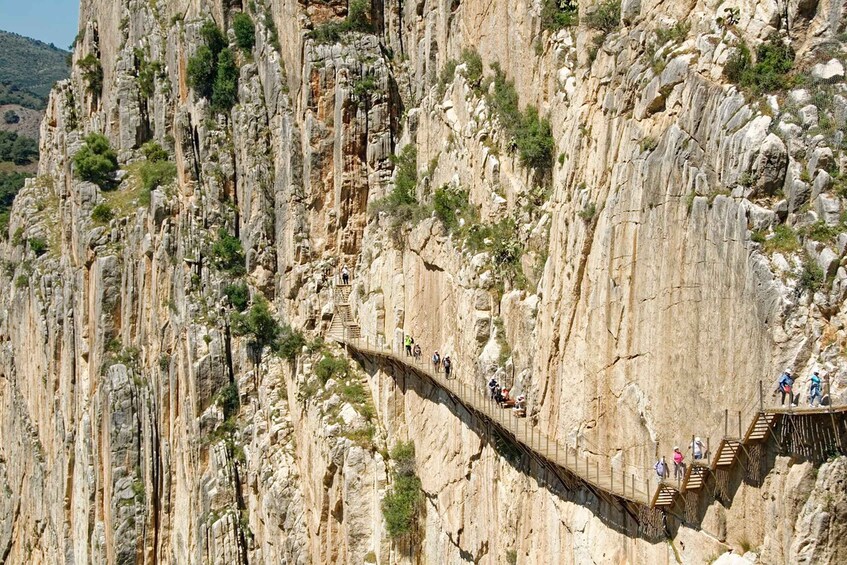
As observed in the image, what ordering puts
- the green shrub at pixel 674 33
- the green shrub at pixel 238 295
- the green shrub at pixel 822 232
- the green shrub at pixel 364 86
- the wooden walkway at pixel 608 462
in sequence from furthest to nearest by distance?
1. the green shrub at pixel 238 295
2. the green shrub at pixel 364 86
3. the green shrub at pixel 674 33
4. the wooden walkway at pixel 608 462
5. the green shrub at pixel 822 232

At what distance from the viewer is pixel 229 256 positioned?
1896 inches

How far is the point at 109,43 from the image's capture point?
220 feet

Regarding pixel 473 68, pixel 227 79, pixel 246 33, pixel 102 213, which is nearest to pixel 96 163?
pixel 102 213

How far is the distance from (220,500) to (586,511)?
2391 centimetres

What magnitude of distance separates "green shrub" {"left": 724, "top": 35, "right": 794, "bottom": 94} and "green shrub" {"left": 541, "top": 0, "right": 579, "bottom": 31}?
9.04 m

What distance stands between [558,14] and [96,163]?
3564 centimetres

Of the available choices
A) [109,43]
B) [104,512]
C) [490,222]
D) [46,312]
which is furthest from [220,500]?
[109,43]

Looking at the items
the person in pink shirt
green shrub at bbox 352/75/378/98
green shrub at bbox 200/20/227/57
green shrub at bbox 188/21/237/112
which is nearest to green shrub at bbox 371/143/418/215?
green shrub at bbox 352/75/378/98

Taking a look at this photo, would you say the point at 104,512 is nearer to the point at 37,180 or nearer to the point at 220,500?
the point at 220,500

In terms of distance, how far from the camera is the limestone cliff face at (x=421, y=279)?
65.6 ft

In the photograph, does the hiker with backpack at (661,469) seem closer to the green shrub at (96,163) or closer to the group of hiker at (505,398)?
the group of hiker at (505,398)

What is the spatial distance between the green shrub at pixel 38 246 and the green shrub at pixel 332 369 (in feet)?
104

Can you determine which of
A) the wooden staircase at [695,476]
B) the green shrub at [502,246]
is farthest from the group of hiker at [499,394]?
the wooden staircase at [695,476]

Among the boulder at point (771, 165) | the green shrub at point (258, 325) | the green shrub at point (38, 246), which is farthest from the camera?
the green shrub at point (38, 246)
